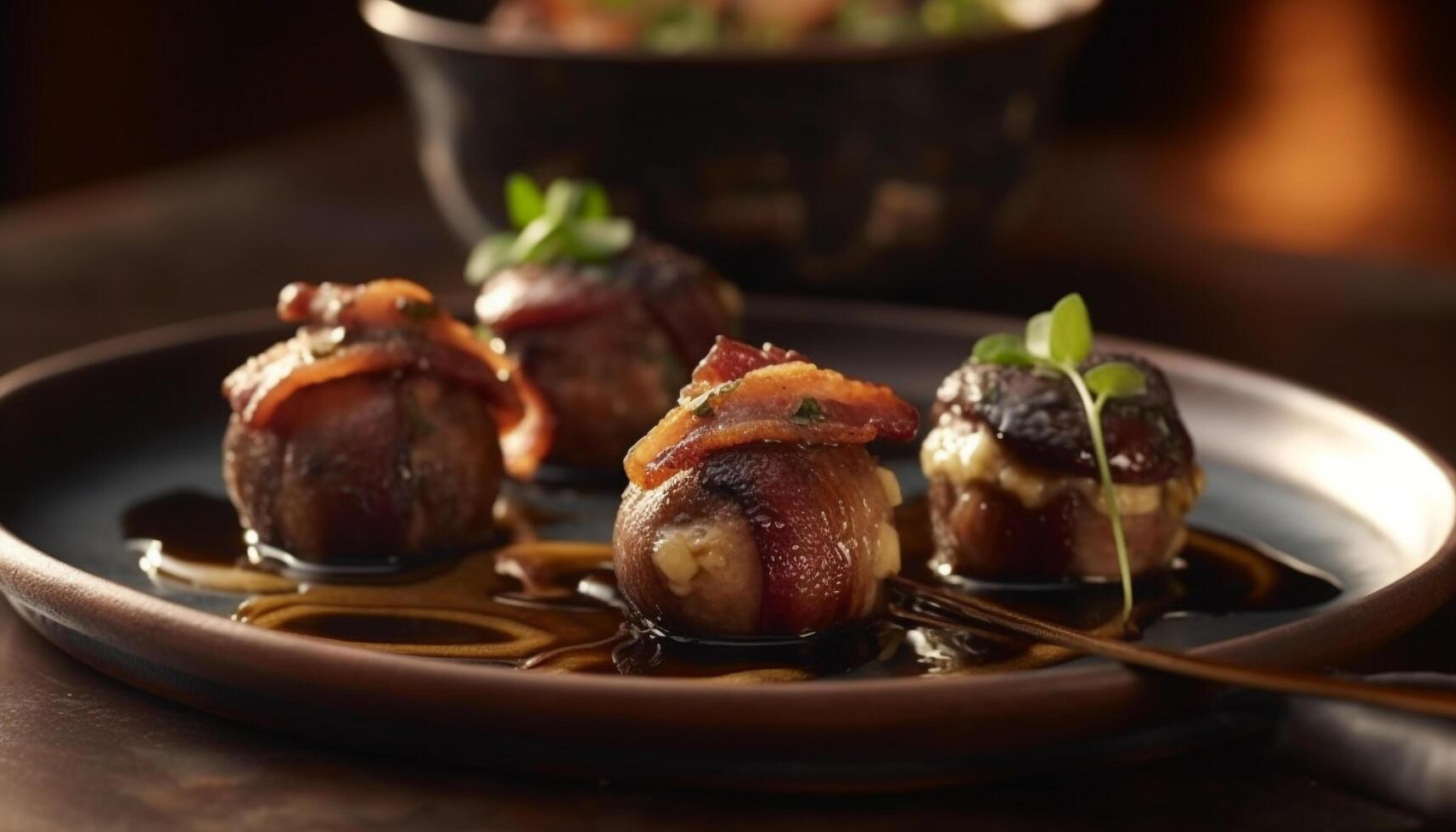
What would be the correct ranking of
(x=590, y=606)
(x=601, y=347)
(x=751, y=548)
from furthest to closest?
(x=601, y=347) < (x=590, y=606) < (x=751, y=548)

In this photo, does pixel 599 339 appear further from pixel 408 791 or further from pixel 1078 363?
pixel 408 791

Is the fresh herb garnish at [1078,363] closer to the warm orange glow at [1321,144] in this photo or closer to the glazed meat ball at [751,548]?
the glazed meat ball at [751,548]

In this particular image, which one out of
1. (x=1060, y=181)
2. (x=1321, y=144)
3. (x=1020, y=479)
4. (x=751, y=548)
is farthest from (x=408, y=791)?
(x=1321, y=144)

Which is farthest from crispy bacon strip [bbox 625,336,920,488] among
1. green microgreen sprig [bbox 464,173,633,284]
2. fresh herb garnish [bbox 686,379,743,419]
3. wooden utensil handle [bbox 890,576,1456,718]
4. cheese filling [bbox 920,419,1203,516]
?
green microgreen sprig [bbox 464,173,633,284]

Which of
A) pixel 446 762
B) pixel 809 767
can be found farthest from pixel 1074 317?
pixel 446 762

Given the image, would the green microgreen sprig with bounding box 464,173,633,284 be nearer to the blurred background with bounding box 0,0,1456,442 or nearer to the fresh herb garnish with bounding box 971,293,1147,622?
the fresh herb garnish with bounding box 971,293,1147,622

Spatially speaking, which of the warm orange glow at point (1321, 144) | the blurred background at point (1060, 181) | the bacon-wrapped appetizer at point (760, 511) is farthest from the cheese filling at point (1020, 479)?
the warm orange glow at point (1321, 144)
